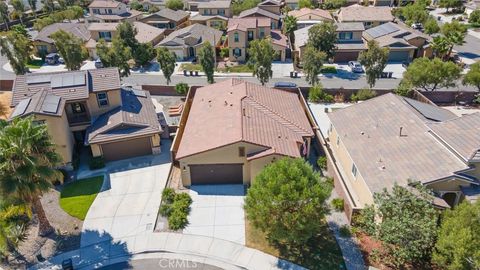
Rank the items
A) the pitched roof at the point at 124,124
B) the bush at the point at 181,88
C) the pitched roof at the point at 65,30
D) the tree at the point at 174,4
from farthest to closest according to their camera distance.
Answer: the tree at the point at 174,4 < the pitched roof at the point at 65,30 < the bush at the point at 181,88 < the pitched roof at the point at 124,124

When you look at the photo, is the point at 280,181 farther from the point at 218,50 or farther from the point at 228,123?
the point at 218,50

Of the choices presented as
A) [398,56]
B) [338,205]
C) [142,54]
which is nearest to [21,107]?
[338,205]

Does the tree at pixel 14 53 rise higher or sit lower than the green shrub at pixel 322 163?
higher

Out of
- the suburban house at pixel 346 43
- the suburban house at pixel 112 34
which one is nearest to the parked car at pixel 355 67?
the suburban house at pixel 346 43

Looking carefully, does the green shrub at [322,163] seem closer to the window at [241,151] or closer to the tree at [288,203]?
the window at [241,151]

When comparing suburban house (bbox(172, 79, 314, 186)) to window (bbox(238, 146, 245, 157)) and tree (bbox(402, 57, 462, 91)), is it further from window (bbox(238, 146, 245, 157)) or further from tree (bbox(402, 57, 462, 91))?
tree (bbox(402, 57, 462, 91))

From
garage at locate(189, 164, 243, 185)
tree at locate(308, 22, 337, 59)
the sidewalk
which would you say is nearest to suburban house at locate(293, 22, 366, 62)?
tree at locate(308, 22, 337, 59)

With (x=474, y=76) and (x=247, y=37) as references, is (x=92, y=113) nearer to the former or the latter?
(x=247, y=37)
